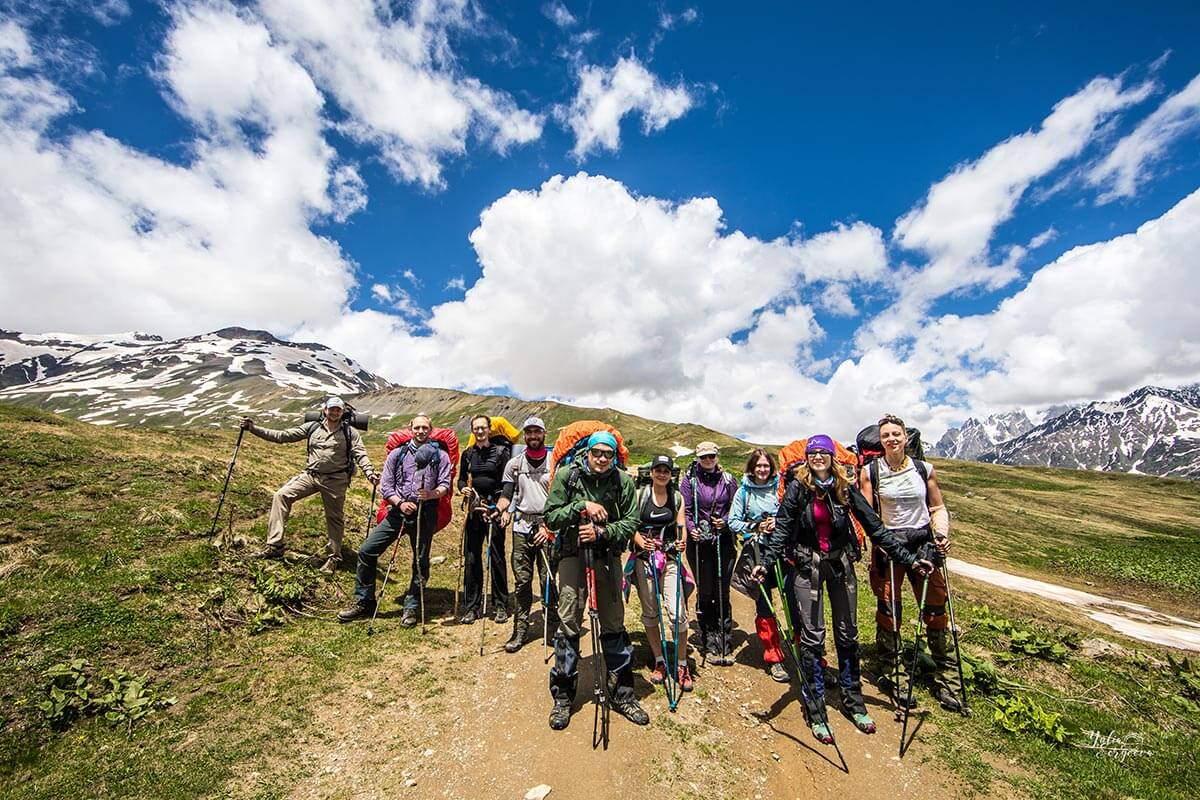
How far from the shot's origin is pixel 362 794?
5.52m

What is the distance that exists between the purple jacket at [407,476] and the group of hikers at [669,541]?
0.03 metres

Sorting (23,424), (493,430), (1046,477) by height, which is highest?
(23,424)

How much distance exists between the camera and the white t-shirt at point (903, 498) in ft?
25.9

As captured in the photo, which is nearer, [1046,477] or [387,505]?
[387,505]

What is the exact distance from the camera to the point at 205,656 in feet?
25.1

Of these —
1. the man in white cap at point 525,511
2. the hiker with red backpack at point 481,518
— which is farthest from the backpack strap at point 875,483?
the hiker with red backpack at point 481,518

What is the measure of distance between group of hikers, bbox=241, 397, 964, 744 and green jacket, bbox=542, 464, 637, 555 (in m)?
0.02

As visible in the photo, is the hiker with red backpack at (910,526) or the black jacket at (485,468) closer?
the hiker with red backpack at (910,526)

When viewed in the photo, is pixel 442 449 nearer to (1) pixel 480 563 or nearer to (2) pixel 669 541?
(1) pixel 480 563

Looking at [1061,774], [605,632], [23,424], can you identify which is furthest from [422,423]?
[23,424]

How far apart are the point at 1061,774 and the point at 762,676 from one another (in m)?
3.94

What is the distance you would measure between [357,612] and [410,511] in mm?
2300

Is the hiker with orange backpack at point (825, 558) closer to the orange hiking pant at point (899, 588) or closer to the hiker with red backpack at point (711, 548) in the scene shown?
the orange hiking pant at point (899, 588)

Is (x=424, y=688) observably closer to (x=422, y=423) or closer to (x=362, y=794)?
(x=362, y=794)
